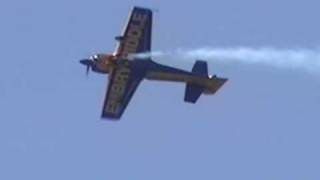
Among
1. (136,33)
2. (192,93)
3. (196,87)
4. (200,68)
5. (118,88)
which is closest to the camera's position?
(136,33)

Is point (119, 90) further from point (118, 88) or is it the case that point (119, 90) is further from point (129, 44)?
point (129, 44)

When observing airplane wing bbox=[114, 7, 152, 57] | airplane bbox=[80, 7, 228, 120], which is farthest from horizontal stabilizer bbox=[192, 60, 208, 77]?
airplane wing bbox=[114, 7, 152, 57]

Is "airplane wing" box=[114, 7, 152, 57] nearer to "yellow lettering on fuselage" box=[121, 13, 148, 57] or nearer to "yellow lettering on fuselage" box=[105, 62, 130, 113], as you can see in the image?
"yellow lettering on fuselage" box=[121, 13, 148, 57]

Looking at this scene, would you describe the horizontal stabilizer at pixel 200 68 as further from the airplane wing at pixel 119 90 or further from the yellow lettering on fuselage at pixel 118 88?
the yellow lettering on fuselage at pixel 118 88

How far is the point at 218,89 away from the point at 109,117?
731 cm

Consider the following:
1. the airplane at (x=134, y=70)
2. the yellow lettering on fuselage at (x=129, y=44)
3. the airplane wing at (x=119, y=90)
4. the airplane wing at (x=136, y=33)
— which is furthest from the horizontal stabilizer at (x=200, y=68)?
the yellow lettering on fuselage at (x=129, y=44)

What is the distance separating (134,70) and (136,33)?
244 centimetres

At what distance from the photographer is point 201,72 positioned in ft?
614

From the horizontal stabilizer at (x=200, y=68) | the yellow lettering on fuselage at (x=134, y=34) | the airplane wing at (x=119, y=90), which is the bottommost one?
the airplane wing at (x=119, y=90)

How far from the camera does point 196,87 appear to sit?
18700 centimetres

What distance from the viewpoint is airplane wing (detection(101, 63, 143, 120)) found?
185 metres

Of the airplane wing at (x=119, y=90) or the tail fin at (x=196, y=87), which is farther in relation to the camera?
the tail fin at (x=196, y=87)

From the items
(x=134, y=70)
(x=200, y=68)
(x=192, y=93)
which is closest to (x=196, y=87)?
(x=192, y=93)

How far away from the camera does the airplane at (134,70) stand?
184 m
